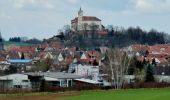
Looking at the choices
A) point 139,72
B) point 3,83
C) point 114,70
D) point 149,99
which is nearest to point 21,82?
point 3,83

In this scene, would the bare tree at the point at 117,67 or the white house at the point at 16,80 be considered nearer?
the white house at the point at 16,80

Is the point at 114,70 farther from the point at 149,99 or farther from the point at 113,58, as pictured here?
the point at 149,99

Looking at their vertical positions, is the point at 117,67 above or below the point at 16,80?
above

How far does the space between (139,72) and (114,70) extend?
5.49 metres

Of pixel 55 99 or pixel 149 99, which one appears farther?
pixel 55 99

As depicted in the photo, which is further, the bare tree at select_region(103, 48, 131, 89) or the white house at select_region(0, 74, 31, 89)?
the bare tree at select_region(103, 48, 131, 89)

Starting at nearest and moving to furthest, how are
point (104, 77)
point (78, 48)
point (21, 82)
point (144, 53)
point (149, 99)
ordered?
point (149, 99)
point (21, 82)
point (104, 77)
point (144, 53)
point (78, 48)

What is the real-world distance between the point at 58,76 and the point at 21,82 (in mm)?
5662

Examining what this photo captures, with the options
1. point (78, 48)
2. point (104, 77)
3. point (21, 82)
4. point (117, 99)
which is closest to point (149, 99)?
point (117, 99)

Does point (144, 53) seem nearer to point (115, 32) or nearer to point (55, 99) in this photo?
point (115, 32)

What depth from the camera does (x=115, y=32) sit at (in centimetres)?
19825

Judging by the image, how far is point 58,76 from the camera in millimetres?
74438

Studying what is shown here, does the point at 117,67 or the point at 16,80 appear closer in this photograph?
the point at 16,80

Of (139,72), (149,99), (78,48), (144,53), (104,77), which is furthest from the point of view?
(78,48)
